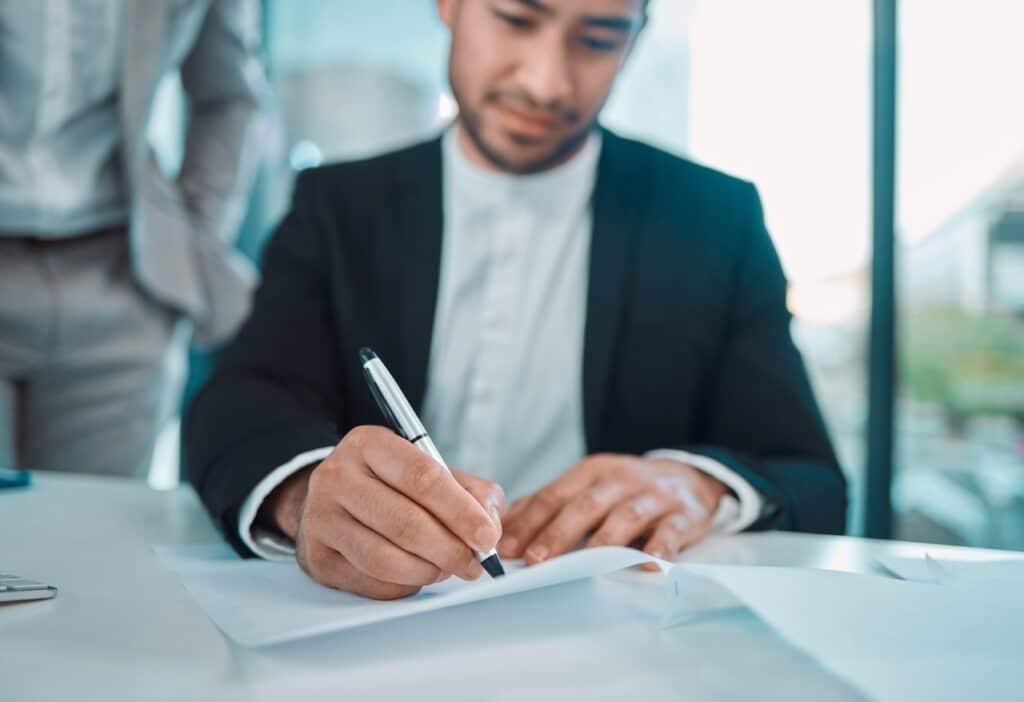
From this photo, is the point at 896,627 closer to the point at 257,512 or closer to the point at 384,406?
the point at 384,406

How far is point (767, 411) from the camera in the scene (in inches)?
39.6

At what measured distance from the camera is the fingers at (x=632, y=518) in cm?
68

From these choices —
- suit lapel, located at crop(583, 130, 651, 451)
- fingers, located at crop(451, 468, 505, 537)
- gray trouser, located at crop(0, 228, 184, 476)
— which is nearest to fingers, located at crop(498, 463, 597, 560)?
fingers, located at crop(451, 468, 505, 537)

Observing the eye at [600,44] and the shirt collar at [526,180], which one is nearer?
the eye at [600,44]

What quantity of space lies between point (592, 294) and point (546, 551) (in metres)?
0.46

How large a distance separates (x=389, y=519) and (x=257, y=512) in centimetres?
23

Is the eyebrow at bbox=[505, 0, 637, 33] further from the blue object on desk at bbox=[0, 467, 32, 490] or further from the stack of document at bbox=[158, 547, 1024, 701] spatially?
the blue object on desk at bbox=[0, 467, 32, 490]

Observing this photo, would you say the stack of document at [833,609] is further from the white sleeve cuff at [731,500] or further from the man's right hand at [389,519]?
the white sleeve cuff at [731,500]

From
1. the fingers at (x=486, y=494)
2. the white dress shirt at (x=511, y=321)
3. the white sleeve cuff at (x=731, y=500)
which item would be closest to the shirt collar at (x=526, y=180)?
the white dress shirt at (x=511, y=321)

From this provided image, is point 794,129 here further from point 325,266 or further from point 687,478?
point 687,478

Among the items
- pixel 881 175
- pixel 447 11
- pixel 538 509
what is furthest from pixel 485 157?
pixel 881 175

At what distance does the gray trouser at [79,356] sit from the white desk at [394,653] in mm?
896

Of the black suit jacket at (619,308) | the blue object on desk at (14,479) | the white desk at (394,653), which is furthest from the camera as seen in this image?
the black suit jacket at (619,308)

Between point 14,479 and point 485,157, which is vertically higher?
point 485,157
